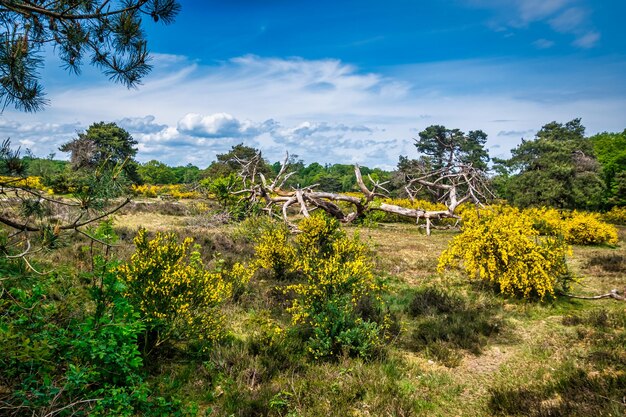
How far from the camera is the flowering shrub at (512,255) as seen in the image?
737 cm

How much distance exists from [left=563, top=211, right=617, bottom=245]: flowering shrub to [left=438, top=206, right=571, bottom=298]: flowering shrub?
878 cm

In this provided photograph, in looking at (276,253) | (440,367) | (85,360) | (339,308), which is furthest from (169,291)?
(276,253)

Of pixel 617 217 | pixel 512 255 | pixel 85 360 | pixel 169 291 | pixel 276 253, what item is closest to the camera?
pixel 85 360

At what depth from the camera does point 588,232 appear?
48.9ft

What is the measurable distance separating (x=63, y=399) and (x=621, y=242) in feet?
69.3

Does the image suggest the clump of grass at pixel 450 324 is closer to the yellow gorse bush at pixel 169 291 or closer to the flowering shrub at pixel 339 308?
the flowering shrub at pixel 339 308

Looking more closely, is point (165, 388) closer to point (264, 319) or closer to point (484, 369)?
point (264, 319)

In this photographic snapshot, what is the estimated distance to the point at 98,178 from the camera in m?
2.57

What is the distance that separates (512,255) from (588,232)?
35.6 feet

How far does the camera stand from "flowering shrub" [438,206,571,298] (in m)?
7.37

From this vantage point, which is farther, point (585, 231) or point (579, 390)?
point (585, 231)

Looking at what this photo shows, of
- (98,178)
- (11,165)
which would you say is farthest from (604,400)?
(11,165)

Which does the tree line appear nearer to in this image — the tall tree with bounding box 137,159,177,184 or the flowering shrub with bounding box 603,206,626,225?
the flowering shrub with bounding box 603,206,626,225

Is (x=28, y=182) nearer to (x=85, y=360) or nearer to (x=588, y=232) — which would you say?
(x=85, y=360)
